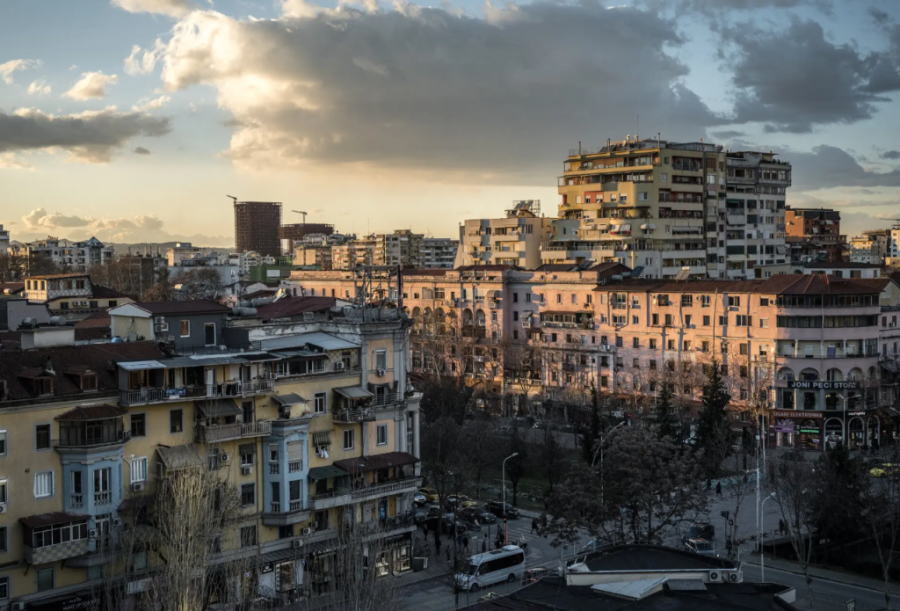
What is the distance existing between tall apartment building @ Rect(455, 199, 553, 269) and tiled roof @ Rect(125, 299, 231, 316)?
193 feet

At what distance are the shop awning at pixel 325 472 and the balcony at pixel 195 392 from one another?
3.95 metres

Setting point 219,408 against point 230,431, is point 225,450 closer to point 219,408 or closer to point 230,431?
point 230,431

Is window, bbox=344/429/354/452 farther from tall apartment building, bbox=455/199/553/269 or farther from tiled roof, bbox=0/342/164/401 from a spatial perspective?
tall apartment building, bbox=455/199/553/269

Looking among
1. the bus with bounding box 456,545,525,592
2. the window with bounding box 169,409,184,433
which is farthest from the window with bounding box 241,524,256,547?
the bus with bounding box 456,545,525,592

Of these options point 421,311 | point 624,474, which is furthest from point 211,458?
point 421,311

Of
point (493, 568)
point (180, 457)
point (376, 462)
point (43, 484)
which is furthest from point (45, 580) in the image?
point (493, 568)

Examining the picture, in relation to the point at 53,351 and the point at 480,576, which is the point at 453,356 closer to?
the point at 480,576

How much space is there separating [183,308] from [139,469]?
393 inches

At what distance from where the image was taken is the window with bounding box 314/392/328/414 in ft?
139

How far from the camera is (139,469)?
1419 inches

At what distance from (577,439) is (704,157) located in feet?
138

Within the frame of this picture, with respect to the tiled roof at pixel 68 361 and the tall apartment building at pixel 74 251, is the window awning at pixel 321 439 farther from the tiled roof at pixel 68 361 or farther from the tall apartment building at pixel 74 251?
the tall apartment building at pixel 74 251

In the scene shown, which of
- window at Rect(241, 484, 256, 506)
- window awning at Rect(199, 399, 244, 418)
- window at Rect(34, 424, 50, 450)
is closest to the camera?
window at Rect(34, 424, 50, 450)

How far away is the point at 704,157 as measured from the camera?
9962cm
